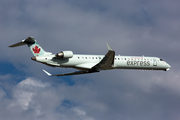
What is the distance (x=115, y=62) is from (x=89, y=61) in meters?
3.95

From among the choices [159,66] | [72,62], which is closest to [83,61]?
[72,62]

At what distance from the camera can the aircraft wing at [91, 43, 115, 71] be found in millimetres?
35231

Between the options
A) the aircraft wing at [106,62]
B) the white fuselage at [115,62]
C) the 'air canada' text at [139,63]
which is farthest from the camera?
the 'air canada' text at [139,63]

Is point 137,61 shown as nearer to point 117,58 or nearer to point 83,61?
point 117,58

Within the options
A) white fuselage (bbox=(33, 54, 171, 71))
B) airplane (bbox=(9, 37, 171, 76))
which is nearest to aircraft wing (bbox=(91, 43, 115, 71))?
airplane (bbox=(9, 37, 171, 76))

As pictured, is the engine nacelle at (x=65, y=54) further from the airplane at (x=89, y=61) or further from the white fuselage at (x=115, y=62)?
the white fuselage at (x=115, y=62)

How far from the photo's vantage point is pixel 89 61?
38281 millimetres

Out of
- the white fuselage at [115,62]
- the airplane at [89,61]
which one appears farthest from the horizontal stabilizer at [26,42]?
the white fuselage at [115,62]

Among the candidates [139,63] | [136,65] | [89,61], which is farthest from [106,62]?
[139,63]

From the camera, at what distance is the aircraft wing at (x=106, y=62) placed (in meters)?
35.2

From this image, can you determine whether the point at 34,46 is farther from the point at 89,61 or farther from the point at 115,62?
the point at 115,62

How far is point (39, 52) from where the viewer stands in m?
36.4

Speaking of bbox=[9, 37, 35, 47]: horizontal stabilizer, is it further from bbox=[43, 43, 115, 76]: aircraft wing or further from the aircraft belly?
the aircraft belly

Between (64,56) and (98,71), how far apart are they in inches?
242
